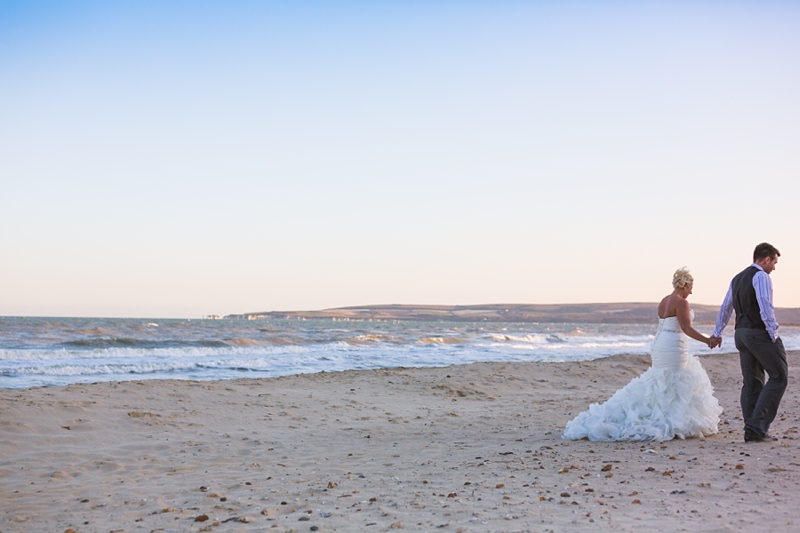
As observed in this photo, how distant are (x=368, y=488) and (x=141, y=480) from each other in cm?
231

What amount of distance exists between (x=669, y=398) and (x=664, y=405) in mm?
96

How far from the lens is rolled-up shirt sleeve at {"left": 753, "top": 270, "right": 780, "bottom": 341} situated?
6117 mm

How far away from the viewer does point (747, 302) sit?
6316 mm

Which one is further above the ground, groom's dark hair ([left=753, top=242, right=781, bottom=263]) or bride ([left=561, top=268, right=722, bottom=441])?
groom's dark hair ([left=753, top=242, right=781, bottom=263])

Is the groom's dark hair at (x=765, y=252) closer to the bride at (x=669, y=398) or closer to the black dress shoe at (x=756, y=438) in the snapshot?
the bride at (x=669, y=398)

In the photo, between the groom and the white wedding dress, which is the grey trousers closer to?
the groom

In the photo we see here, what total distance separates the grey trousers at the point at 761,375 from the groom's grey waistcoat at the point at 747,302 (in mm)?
73

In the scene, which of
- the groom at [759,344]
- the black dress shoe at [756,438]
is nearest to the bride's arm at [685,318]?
the groom at [759,344]

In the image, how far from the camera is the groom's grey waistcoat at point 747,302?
20.7ft

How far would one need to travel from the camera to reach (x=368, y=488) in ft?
17.1

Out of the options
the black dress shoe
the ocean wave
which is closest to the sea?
the ocean wave

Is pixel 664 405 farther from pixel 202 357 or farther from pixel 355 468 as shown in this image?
pixel 202 357

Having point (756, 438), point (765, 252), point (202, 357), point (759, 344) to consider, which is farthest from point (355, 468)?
point (202, 357)

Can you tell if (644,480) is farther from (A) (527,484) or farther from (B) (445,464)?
(B) (445,464)
